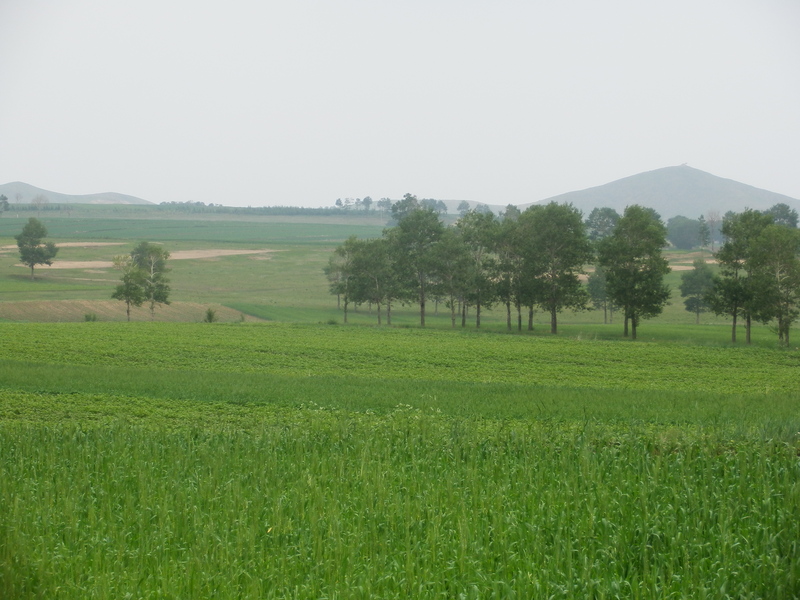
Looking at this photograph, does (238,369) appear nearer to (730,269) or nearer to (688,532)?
(688,532)

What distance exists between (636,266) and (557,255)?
771 cm

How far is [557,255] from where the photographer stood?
63969 millimetres

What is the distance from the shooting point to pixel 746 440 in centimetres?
1270

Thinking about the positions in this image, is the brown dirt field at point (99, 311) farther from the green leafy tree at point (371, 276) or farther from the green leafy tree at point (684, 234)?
the green leafy tree at point (684, 234)

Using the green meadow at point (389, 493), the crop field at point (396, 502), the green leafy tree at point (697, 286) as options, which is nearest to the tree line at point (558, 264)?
the green leafy tree at point (697, 286)

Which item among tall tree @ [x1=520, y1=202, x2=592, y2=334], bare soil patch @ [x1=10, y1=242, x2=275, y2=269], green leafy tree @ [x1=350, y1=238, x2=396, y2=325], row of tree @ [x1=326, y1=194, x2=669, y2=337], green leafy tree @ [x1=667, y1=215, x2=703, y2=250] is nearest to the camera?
row of tree @ [x1=326, y1=194, x2=669, y2=337]

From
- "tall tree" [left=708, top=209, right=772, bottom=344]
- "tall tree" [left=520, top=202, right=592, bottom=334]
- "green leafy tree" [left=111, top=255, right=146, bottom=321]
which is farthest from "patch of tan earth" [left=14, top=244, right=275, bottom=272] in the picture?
"tall tree" [left=708, top=209, right=772, bottom=344]

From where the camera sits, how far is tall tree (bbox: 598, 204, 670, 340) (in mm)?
57500

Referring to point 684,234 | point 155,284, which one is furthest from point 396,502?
point 684,234

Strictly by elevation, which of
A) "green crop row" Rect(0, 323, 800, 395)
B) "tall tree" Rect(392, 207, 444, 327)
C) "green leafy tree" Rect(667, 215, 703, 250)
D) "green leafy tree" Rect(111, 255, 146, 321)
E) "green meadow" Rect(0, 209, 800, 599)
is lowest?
"green crop row" Rect(0, 323, 800, 395)

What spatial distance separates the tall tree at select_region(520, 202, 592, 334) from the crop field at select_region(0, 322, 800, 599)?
42.6 metres

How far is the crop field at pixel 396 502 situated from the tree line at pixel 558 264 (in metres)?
37.2

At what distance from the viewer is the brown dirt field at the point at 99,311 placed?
2714 inches

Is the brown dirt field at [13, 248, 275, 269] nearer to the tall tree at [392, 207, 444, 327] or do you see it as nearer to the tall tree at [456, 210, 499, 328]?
the tall tree at [392, 207, 444, 327]
